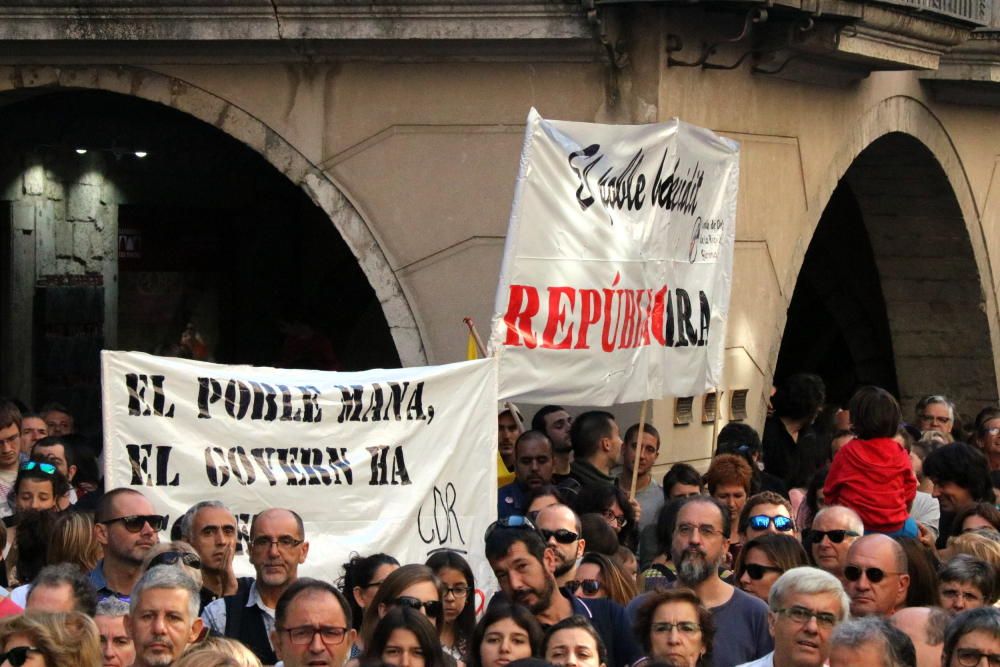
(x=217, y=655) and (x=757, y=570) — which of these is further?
(x=757, y=570)

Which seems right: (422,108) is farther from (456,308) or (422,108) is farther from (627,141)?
(627,141)

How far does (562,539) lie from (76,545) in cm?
212

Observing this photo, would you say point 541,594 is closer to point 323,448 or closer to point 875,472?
point 323,448

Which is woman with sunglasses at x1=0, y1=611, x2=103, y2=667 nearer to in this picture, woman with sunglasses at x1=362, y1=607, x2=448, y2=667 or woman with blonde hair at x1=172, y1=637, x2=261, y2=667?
woman with blonde hair at x1=172, y1=637, x2=261, y2=667

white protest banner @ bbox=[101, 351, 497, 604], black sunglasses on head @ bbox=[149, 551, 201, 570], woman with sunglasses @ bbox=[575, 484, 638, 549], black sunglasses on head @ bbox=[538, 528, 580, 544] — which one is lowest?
black sunglasses on head @ bbox=[149, 551, 201, 570]

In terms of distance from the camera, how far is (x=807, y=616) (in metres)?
7.26

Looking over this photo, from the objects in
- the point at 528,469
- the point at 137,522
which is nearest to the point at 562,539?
the point at 137,522

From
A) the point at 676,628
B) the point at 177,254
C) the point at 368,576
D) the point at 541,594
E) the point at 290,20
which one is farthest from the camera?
the point at 177,254

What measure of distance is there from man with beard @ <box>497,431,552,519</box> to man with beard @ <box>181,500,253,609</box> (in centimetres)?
247

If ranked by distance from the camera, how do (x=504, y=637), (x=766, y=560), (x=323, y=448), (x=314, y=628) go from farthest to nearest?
1. (x=323, y=448)
2. (x=766, y=560)
3. (x=504, y=637)
4. (x=314, y=628)

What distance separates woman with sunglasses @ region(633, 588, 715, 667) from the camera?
765cm

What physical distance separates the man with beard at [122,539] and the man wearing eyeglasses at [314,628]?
1512 millimetres

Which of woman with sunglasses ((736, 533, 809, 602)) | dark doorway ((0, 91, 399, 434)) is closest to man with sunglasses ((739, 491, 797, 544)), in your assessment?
woman with sunglasses ((736, 533, 809, 602))

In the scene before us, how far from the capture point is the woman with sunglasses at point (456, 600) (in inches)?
326
